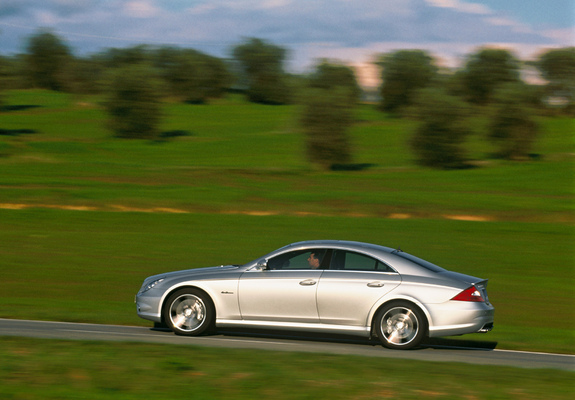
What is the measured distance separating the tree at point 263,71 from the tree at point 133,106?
20.6 metres

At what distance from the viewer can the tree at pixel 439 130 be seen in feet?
167

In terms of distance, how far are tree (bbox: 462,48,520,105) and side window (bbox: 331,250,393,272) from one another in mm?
65227

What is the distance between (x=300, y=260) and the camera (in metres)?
10.2

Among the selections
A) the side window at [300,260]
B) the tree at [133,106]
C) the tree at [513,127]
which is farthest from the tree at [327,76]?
the side window at [300,260]

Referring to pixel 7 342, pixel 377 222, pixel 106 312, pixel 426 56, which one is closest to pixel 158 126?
pixel 426 56

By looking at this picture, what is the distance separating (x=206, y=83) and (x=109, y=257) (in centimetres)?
6679

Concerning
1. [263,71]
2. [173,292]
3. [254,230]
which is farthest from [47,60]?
[173,292]

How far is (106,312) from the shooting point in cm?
1308

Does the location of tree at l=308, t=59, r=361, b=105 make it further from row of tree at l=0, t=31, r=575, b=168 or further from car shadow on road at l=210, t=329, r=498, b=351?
car shadow on road at l=210, t=329, r=498, b=351

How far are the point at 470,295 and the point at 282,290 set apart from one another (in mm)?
2474

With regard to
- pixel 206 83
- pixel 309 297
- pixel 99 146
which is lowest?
pixel 309 297

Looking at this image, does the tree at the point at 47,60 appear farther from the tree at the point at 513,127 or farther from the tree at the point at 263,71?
the tree at the point at 513,127

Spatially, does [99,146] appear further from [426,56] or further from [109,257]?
[109,257]

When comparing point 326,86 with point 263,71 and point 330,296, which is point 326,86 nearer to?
point 263,71
